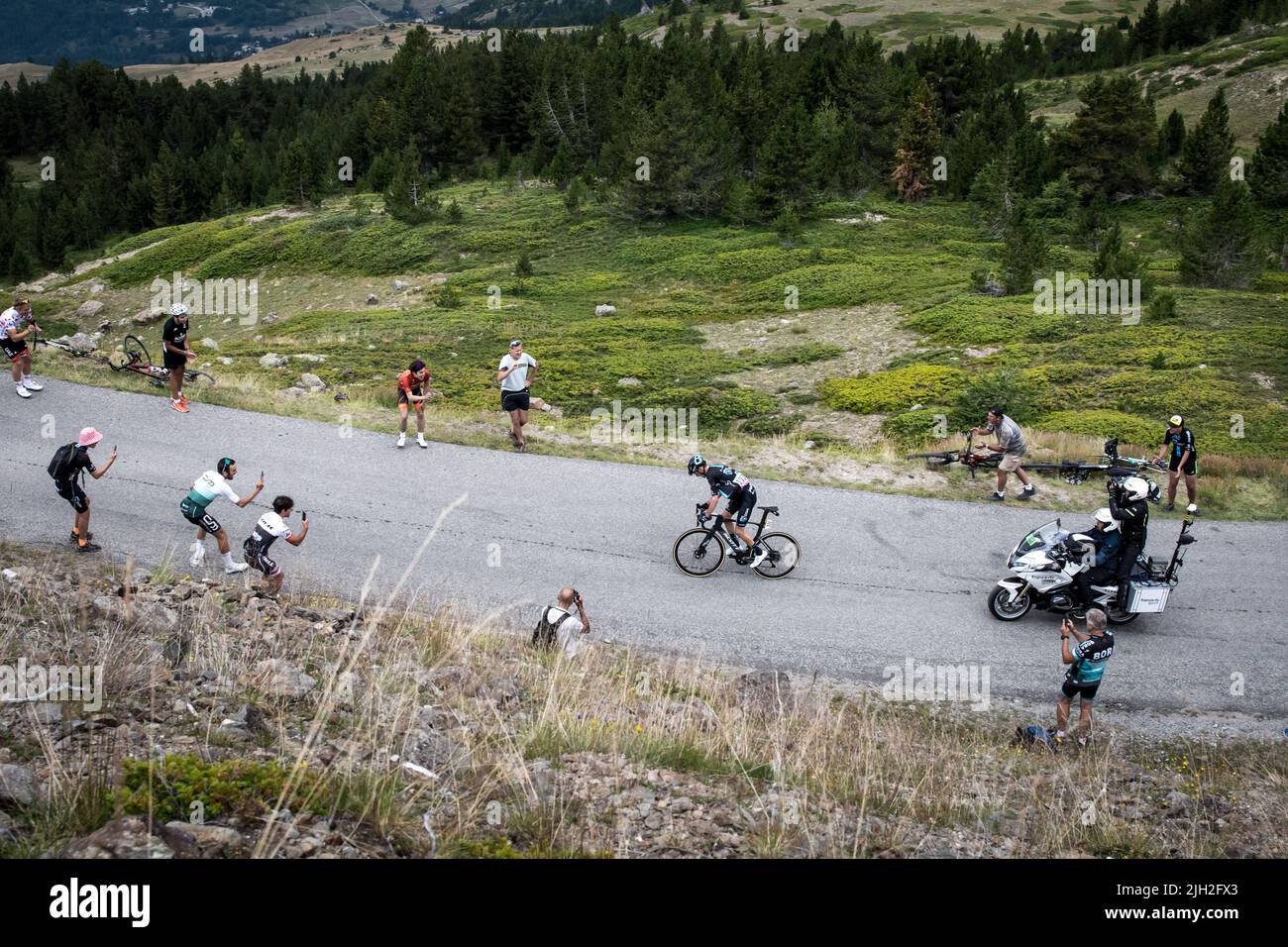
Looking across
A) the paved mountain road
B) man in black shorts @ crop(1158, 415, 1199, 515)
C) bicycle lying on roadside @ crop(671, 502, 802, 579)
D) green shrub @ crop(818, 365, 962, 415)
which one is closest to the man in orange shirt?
the paved mountain road

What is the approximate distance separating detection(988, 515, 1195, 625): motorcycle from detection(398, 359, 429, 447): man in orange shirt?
10.6 metres

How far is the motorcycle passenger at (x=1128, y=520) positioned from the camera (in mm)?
11047

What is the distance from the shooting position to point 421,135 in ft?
207

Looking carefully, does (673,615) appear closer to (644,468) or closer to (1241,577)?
(644,468)

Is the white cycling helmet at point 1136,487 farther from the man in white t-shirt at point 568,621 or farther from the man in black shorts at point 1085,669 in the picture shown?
the man in white t-shirt at point 568,621

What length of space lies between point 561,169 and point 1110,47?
214ft

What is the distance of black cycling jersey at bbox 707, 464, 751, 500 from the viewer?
12102 mm

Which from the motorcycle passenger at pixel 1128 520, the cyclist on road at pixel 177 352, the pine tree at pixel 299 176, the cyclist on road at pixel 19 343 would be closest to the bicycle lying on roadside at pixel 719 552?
the motorcycle passenger at pixel 1128 520

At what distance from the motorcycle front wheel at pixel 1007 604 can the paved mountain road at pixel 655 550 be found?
0.13 metres

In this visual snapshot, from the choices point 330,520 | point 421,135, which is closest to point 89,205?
point 421,135

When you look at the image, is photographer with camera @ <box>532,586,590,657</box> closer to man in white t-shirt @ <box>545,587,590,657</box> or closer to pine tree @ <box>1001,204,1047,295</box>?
man in white t-shirt @ <box>545,587,590,657</box>

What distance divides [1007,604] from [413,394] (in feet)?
36.4

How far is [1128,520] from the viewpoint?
11180mm

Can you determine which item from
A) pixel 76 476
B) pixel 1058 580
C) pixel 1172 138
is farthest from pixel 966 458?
pixel 1172 138
